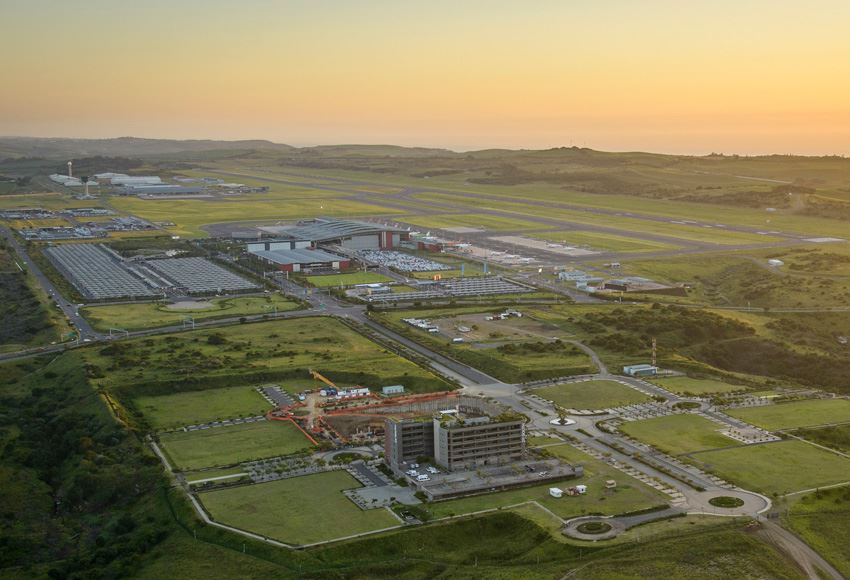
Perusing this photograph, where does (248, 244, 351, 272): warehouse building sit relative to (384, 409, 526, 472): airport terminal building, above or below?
above

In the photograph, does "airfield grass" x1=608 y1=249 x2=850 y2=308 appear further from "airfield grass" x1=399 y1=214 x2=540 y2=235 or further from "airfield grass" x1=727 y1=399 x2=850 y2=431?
"airfield grass" x1=727 y1=399 x2=850 y2=431

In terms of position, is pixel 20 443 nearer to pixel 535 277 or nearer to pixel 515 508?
pixel 515 508

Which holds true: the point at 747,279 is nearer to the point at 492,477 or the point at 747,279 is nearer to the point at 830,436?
the point at 830,436

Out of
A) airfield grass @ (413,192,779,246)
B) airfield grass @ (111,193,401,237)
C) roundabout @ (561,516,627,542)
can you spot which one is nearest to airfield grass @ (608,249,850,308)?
airfield grass @ (413,192,779,246)

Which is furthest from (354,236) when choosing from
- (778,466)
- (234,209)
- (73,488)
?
(778,466)

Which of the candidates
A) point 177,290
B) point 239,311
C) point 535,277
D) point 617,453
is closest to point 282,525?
point 617,453

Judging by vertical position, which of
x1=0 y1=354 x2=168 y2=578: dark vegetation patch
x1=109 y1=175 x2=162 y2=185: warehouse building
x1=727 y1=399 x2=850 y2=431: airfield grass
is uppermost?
x1=109 y1=175 x2=162 y2=185: warehouse building
